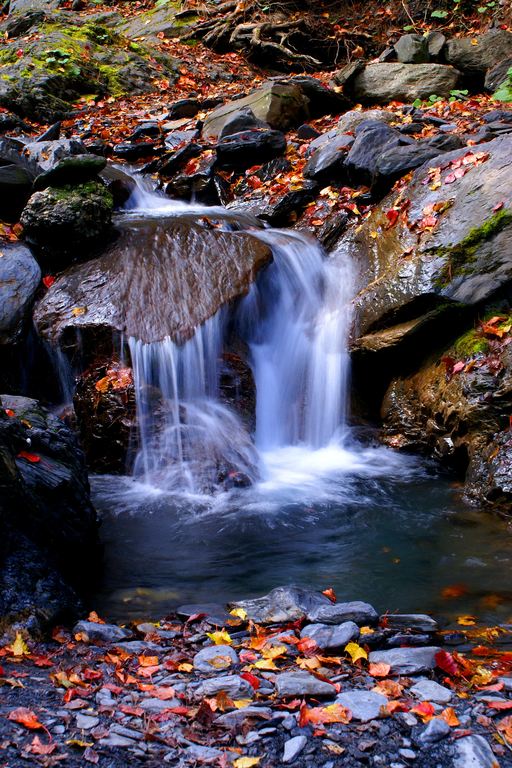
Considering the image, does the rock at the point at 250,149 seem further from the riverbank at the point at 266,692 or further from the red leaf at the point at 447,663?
the red leaf at the point at 447,663

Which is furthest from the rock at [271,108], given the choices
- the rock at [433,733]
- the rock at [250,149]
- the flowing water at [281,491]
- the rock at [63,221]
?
the rock at [433,733]

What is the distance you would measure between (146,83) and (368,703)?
47.7ft

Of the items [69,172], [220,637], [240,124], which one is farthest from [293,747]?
[240,124]

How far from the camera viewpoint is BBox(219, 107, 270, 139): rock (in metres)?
10.5

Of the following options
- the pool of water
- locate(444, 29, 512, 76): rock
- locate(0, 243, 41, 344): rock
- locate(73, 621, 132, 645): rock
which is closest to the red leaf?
the pool of water

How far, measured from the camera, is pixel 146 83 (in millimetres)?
14336

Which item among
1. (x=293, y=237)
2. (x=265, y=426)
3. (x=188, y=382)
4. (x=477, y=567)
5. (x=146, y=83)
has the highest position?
(x=146, y=83)

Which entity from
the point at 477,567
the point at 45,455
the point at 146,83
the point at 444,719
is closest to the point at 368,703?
the point at 444,719

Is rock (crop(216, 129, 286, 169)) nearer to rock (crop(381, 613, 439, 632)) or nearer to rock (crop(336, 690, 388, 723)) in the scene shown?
rock (crop(381, 613, 439, 632))

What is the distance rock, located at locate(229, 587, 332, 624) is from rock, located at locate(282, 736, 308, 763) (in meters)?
1.18

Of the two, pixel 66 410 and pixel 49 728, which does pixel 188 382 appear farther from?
pixel 49 728

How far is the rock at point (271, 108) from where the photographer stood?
36.2 ft

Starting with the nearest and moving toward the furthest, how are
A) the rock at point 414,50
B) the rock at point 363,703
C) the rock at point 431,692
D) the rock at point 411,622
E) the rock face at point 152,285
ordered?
the rock at point 363,703
the rock at point 431,692
the rock at point 411,622
the rock face at point 152,285
the rock at point 414,50

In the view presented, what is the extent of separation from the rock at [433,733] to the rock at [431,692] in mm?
208
